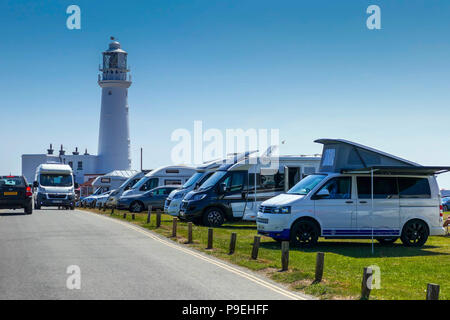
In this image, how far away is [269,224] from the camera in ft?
58.0

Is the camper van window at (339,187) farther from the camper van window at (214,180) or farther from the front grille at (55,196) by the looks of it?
the front grille at (55,196)

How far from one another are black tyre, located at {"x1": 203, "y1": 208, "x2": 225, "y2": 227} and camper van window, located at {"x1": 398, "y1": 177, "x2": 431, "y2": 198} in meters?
8.34

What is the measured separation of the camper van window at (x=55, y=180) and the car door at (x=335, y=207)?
25771 mm

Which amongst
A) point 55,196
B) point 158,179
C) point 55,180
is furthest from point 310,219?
point 55,180

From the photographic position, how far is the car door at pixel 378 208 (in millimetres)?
18016

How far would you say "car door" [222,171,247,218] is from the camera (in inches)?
983

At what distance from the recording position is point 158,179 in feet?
122

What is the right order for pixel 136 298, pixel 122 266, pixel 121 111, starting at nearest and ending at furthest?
pixel 136 298 → pixel 122 266 → pixel 121 111

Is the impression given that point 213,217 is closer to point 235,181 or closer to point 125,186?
point 235,181

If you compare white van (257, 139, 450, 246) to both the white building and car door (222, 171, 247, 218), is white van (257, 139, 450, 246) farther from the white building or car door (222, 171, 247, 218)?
the white building
